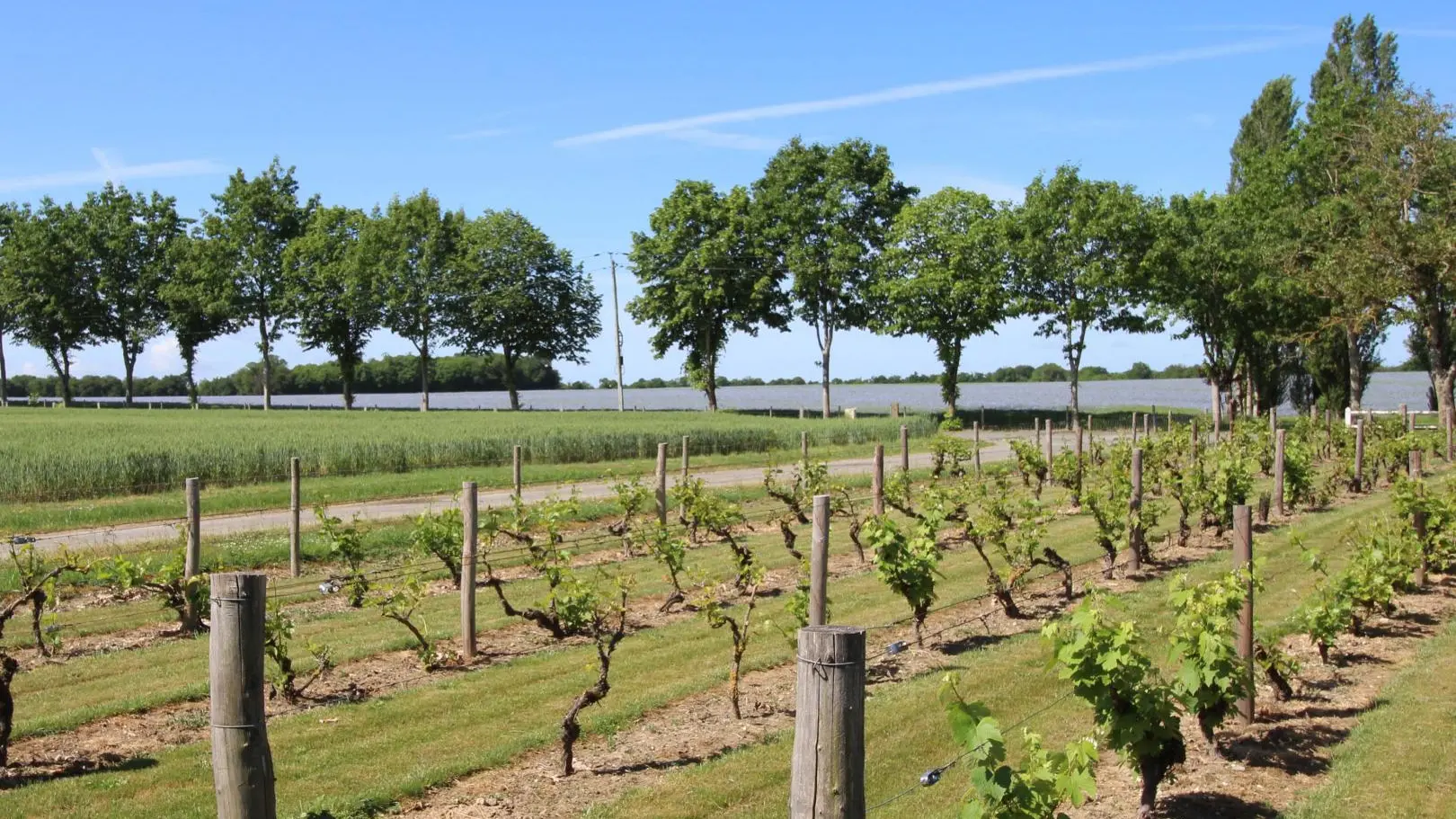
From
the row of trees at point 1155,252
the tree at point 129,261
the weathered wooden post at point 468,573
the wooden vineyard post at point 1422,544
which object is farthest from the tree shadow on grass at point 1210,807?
the tree at point 129,261

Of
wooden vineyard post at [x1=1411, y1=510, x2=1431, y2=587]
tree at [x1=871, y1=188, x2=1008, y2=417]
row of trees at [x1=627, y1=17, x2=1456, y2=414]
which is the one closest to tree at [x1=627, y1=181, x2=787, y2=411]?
row of trees at [x1=627, y1=17, x2=1456, y2=414]

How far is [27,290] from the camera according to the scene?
80938 mm

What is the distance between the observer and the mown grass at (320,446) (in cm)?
2792

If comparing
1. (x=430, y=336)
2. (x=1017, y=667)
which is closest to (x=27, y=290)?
(x=430, y=336)

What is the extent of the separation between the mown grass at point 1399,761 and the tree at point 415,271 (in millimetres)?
71004

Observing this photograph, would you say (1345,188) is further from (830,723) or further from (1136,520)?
(830,723)

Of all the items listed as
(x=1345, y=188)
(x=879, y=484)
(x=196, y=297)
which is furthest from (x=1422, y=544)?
(x=196, y=297)

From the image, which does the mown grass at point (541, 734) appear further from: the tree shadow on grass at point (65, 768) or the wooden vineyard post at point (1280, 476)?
the wooden vineyard post at point (1280, 476)

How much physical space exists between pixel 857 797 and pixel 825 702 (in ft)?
1.33

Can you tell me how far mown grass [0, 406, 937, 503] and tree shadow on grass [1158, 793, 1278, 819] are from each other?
86.3ft

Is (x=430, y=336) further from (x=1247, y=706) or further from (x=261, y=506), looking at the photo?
(x=1247, y=706)

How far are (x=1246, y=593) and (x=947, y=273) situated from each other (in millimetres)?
52209

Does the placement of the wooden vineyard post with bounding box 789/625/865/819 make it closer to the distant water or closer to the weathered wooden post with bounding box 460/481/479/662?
the weathered wooden post with bounding box 460/481/479/662

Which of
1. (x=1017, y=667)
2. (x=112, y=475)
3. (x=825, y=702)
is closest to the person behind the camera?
(x=825, y=702)
